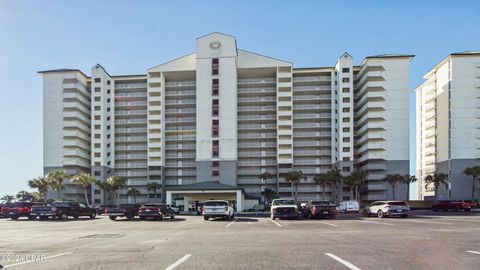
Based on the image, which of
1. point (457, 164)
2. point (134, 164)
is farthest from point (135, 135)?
point (457, 164)

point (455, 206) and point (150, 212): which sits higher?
point (150, 212)

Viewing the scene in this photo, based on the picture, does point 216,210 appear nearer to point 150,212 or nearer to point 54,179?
point 150,212

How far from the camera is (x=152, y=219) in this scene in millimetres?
32406

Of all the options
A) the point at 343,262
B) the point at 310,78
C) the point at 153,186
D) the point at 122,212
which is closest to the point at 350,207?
the point at 122,212

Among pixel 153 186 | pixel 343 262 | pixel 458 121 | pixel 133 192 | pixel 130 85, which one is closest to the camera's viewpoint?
pixel 343 262

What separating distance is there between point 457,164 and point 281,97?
46.3 metres

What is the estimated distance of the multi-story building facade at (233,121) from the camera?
85.9m

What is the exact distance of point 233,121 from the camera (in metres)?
85.1

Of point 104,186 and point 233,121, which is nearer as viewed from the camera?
point 233,121

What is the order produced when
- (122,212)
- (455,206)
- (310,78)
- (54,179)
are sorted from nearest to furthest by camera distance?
(122,212)
(455,206)
(54,179)
(310,78)

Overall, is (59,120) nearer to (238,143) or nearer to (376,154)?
(238,143)

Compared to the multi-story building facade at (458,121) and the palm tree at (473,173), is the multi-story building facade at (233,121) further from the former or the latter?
the palm tree at (473,173)

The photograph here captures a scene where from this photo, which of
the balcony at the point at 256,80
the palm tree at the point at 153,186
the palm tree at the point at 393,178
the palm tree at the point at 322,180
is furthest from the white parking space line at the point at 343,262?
the balcony at the point at 256,80

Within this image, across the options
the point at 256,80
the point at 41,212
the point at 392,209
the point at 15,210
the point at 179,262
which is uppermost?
the point at 256,80
